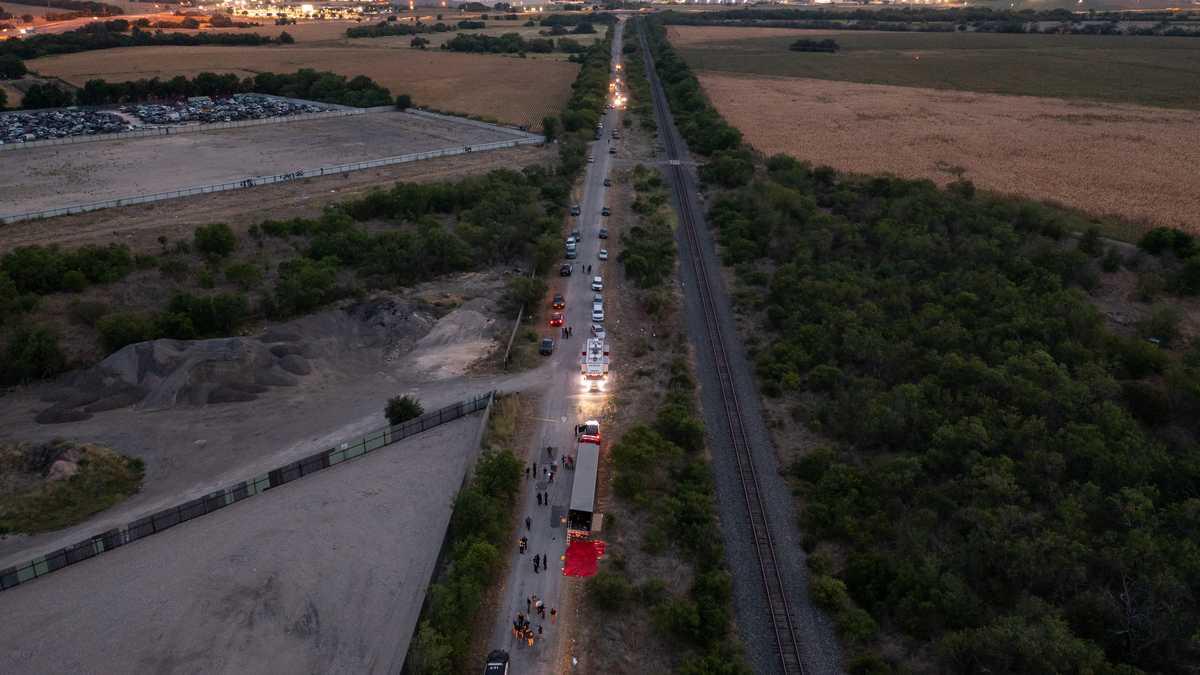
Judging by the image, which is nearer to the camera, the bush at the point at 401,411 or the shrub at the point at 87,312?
the bush at the point at 401,411

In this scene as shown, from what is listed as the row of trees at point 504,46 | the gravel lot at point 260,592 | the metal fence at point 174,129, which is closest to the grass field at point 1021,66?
the row of trees at point 504,46

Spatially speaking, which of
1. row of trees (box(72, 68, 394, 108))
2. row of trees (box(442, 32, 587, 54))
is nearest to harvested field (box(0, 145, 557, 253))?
row of trees (box(72, 68, 394, 108))

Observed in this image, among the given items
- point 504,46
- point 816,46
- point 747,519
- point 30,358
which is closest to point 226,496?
point 30,358

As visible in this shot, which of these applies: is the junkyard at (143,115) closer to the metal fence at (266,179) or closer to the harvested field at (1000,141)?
the metal fence at (266,179)

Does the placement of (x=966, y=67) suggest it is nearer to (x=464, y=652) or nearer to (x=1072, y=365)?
(x=1072, y=365)

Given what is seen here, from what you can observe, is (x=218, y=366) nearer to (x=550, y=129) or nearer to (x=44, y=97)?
(x=550, y=129)

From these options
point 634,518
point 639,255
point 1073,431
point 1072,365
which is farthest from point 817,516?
point 639,255
